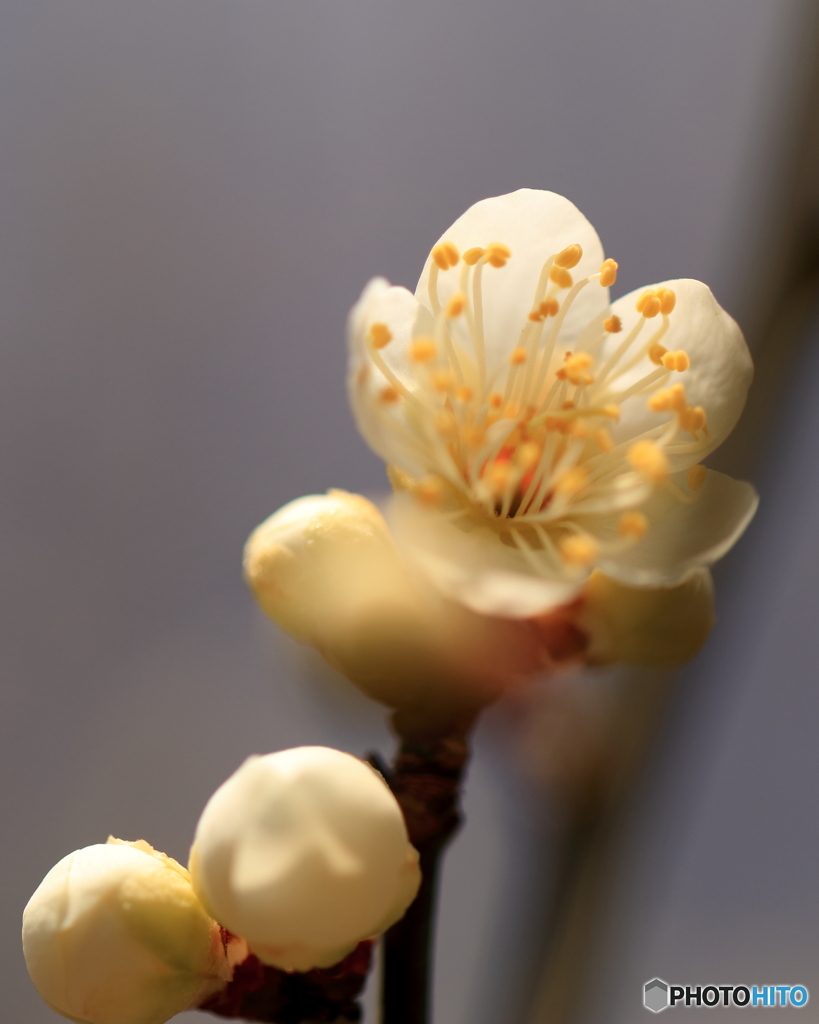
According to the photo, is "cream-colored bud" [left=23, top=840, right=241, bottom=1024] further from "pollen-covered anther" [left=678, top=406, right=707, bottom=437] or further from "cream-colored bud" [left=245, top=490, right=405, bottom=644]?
"pollen-covered anther" [left=678, top=406, right=707, bottom=437]

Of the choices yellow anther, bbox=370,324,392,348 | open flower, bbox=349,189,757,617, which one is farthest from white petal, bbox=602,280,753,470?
yellow anther, bbox=370,324,392,348

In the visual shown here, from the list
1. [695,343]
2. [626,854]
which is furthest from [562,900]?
[695,343]

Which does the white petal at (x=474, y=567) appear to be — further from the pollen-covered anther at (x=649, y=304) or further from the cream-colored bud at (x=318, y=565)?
the pollen-covered anther at (x=649, y=304)

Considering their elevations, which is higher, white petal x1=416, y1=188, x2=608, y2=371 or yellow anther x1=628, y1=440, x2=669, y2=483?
white petal x1=416, y1=188, x2=608, y2=371

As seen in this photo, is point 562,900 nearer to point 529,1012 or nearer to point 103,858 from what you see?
point 529,1012

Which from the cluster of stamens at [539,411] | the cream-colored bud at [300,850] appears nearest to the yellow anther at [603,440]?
the cluster of stamens at [539,411]
